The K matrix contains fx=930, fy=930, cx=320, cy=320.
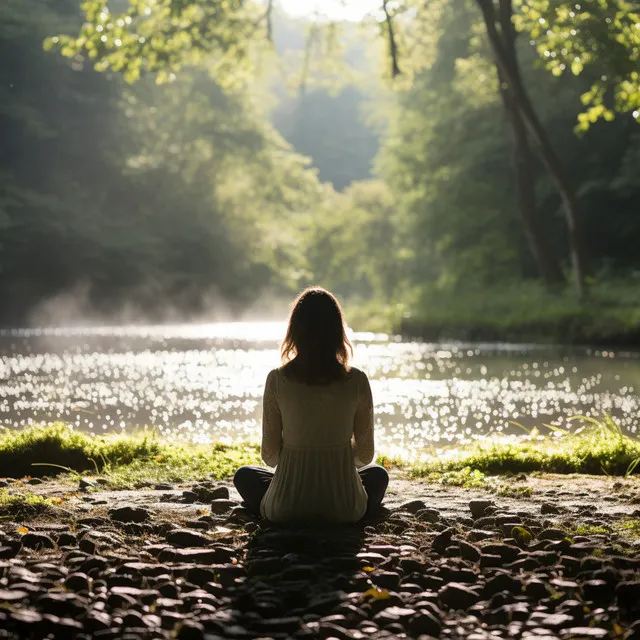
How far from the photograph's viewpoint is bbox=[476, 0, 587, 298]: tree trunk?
23.0 m

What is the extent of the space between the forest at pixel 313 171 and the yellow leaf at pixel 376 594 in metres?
10.1

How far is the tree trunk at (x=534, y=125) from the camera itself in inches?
907

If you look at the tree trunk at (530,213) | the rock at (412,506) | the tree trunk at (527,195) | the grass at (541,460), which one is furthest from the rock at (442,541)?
the tree trunk at (530,213)

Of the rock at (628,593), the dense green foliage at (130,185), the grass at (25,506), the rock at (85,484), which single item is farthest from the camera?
the dense green foliage at (130,185)

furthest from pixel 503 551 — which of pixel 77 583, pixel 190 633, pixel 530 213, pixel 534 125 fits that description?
pixel 530 213

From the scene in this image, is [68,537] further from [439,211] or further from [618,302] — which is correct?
[439,211]

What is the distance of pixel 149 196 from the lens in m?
49.5

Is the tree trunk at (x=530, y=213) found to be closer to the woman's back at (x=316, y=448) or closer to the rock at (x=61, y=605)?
the woman's back at (x=316, y=448)

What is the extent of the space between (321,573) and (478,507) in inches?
67.3

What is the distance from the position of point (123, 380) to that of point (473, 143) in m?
22.9

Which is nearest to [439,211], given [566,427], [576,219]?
[576,219]

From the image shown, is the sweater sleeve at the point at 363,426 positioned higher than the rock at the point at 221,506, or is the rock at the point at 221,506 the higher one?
the sweater sleeve at the point at 363,426

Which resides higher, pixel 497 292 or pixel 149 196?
pixel 149 196

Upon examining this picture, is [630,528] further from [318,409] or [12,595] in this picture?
[12,595]
